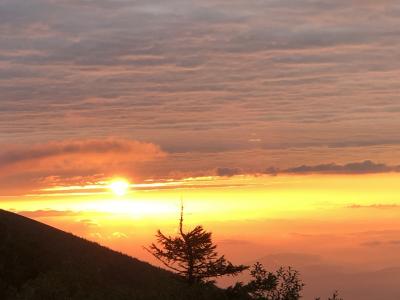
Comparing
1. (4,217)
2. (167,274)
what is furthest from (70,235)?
(167,274)

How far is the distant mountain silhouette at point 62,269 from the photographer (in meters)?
71.7

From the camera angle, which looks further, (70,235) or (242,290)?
(70,235)

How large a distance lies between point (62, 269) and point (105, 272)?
19.1 ft

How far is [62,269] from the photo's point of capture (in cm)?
8100

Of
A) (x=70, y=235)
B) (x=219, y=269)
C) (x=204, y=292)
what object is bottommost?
(x=204, y=292)

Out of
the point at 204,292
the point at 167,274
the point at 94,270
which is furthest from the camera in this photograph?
the point at 167,274

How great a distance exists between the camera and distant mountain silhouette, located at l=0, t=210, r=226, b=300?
7169 centimetres

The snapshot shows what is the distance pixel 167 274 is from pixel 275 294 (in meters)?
20.4

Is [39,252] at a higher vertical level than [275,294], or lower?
higher

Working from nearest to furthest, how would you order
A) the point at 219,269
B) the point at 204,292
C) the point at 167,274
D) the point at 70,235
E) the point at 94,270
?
the point at 204,292
the point at 219,269
the point at 94,270
the point at 167,274
the point at 70,235

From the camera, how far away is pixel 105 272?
278ft

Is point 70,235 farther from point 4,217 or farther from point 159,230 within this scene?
point 159,230

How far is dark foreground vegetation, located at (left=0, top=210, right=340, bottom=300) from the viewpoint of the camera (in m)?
66.5

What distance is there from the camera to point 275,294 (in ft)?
239
